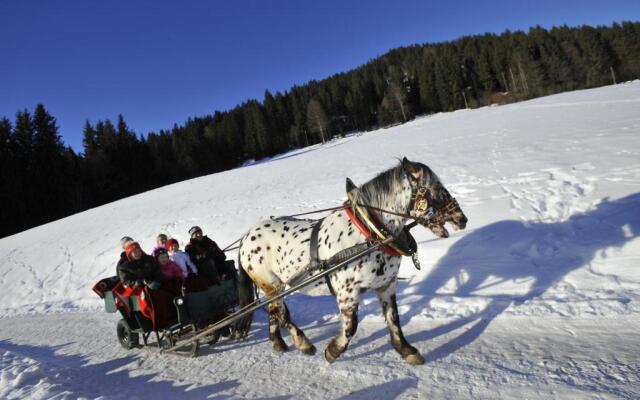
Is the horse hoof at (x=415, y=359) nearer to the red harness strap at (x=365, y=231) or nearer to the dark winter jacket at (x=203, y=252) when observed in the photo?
the red harness strap at (x=365, y=231)

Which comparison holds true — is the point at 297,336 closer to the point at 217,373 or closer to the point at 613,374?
the point at 217,373

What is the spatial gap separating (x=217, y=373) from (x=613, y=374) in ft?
12.5

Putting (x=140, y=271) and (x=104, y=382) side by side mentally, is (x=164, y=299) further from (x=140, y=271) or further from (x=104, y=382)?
(x=104, y=382)

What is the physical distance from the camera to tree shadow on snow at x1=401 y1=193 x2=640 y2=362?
15.6 ft

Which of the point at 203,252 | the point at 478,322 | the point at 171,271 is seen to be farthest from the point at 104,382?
the point at 478,322

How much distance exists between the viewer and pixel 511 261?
229 inches

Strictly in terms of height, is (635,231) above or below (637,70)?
below

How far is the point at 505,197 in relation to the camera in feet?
26.8

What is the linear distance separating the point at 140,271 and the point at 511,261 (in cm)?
554

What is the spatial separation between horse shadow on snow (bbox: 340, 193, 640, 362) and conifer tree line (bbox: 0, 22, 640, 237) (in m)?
40.2

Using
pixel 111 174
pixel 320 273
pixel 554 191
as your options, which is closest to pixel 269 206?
pixel 554 191

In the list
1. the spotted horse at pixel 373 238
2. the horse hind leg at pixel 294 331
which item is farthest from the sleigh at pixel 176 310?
the spotted horse at pixel 373 238

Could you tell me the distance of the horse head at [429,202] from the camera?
358 cm

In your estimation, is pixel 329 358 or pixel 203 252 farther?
pixel 203 252
